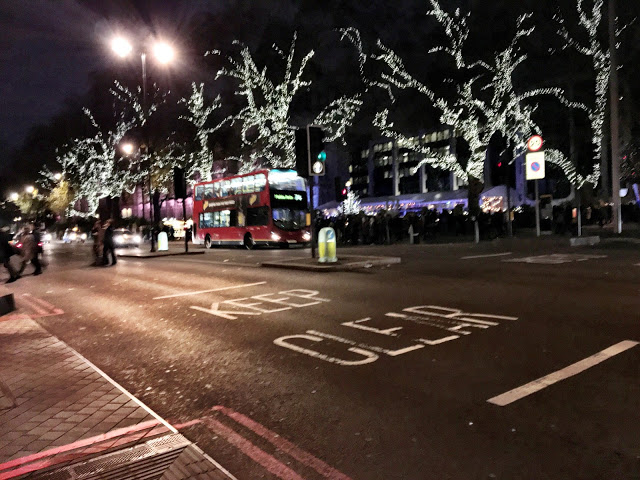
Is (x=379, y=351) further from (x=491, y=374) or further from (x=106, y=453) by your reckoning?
(x=106, y=453)

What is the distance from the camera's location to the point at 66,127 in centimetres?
5100

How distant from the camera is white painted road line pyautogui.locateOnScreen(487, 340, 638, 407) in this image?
4.46m

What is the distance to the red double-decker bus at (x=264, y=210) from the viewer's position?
26938 mm

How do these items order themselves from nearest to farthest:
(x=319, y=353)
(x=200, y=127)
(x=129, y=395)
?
(x=129, y=395)
(x=319, y=353)
(x=200, y=127)

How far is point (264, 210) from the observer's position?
27.2m

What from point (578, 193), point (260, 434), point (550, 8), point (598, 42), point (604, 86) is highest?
point (550, 8)

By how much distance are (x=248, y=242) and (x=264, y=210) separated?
2.35m

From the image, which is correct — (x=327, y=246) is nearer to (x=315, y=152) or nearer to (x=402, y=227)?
(x=315, y=152)

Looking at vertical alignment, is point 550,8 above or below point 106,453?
above

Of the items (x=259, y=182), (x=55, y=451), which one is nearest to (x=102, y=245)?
(x=259, y=182)

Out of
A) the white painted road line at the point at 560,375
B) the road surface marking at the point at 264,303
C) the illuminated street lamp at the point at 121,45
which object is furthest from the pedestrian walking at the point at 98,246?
the white painted road line at the point at 560,375

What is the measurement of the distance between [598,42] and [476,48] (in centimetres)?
575

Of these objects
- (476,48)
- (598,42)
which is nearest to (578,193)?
(598,42)

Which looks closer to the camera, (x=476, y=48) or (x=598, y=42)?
(x=598, y=42)
